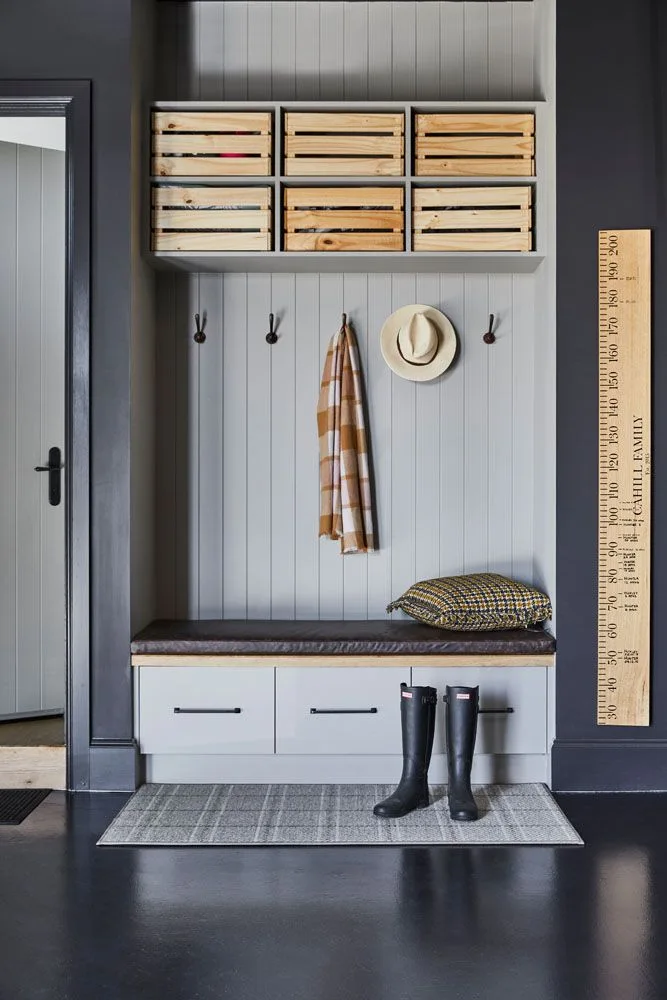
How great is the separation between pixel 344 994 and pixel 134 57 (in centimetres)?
305

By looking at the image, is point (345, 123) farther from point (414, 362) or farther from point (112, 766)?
point (112, 766)

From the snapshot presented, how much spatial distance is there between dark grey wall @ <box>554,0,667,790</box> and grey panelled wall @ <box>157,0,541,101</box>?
1.50ft

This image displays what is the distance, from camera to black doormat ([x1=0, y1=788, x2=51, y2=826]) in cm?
286

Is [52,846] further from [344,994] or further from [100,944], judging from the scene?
[344,994]

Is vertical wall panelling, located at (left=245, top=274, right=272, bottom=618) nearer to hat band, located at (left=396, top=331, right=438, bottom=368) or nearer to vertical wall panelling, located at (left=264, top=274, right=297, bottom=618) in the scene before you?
vertical wall panelling, located at (left=264, top=274, right=297, bottom=618)

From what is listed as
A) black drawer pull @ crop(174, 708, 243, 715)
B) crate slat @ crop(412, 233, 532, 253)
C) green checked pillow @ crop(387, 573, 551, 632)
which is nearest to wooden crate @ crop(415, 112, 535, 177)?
crate slat @ crop(412, 233, 532, 253)

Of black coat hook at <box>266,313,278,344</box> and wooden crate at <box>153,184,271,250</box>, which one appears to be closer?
wooden crate at <box>153,184,271,250</box>

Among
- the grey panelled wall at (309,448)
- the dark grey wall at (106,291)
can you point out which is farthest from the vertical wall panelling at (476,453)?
the dark grey wall at (106,291)

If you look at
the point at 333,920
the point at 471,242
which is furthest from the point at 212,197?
the point at 333,920

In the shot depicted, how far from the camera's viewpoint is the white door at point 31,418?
3.70m

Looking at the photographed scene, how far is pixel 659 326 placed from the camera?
3.11 metres

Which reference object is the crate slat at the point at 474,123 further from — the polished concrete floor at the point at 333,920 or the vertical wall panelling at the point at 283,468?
the polished concrete floor at the point at 333,920

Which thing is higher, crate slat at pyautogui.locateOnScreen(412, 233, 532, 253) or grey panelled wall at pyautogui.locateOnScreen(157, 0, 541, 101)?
grey panelled wall at pyautogui.locateOnScreen(157, 0, 541, 101)

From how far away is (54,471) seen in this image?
12.4 ft
